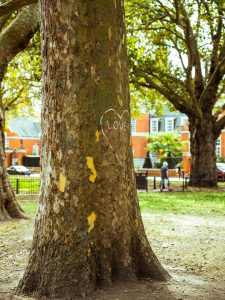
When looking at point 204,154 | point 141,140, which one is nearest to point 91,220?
point 204,154

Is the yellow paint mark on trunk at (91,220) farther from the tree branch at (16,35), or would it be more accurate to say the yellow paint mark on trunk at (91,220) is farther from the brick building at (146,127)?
the brick building at (146,127)

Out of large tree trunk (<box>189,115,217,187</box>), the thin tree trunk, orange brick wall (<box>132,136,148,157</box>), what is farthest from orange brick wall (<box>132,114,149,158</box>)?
the thin tree trunk

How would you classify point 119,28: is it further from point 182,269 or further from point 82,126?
point 182,269

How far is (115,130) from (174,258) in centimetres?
293

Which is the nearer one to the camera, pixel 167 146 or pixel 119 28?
pixel 119 28

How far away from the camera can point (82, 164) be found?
485 cm

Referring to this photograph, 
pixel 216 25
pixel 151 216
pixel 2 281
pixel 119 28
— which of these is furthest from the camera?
pixel 216 25

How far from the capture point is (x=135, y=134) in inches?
2613

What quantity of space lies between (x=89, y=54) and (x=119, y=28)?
0.53 metres

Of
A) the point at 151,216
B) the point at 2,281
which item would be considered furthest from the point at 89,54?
the point at 151,216

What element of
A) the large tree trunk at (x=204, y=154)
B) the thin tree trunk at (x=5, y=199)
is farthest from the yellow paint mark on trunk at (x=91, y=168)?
the large tree trunk at (x=204, y=154)

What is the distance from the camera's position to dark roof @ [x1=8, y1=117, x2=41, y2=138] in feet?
240

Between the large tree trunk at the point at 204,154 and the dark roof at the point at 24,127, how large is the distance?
49.7 meters

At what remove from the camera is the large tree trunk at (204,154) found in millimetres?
26281
